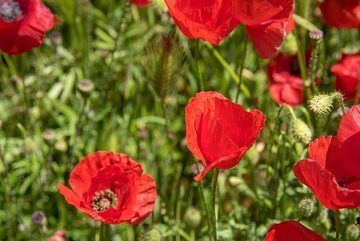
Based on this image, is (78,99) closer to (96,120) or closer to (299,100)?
(96,120)

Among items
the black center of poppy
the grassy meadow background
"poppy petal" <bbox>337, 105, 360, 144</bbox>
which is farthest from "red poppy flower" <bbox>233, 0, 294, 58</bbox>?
the black center of poppy

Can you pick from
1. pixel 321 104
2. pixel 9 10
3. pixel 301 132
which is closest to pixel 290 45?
pixel 301 132

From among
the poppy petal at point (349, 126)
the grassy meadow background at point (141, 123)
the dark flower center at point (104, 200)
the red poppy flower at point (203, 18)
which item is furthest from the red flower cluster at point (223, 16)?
the dark flower center at point (104, 200)

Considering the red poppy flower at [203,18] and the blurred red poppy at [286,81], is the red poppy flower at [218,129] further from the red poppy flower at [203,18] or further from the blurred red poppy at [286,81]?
the blurred red poppy at [286,81]

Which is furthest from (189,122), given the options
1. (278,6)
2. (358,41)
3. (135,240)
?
(358,41)

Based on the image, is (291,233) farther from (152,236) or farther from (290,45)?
(290,45)

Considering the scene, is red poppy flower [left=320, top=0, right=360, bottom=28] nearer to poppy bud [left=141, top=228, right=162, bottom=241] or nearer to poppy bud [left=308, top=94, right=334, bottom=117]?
poppy bud [left=308, top=94, right=334, bottom=117]
